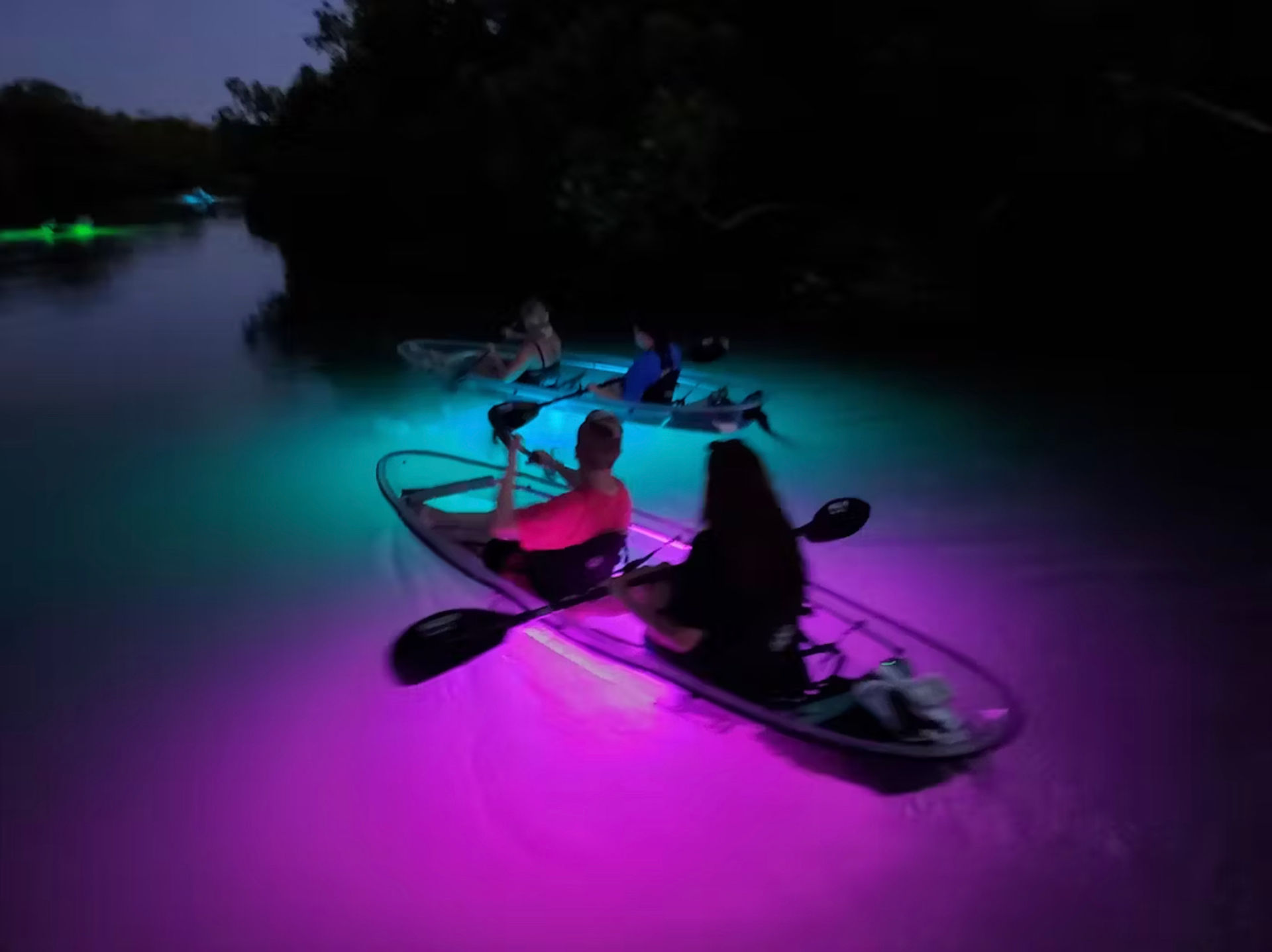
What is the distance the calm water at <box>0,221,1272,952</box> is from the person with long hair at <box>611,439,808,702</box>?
0.39 meters

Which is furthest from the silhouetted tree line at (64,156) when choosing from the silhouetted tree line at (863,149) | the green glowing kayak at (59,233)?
the silhouetted tree line at (863,149)

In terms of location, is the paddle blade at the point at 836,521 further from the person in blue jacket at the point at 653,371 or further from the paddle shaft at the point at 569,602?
the person in blue jacket at the point at 653,371

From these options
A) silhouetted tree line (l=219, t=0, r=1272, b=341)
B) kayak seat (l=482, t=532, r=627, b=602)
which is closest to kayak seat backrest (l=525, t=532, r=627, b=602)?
kayak seat (l=482, t=532, r=627, b=602)

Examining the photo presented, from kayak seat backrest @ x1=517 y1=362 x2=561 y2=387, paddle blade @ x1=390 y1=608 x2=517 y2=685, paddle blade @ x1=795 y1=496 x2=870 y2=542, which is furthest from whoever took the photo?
kayak seat backrest @ x1=517 y1=362 x2=561 y2=387

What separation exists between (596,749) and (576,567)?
1.96 ft

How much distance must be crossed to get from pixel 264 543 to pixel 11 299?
10.9m

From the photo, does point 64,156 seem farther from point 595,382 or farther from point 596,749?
point 596,749

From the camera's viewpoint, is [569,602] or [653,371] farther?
[653,371]

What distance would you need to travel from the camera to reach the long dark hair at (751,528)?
2.46 m

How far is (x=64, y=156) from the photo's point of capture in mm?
25844

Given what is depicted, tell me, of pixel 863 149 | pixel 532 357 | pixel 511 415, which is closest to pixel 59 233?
pixel 863 149

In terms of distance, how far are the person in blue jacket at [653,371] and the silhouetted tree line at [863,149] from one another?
14.1 ft

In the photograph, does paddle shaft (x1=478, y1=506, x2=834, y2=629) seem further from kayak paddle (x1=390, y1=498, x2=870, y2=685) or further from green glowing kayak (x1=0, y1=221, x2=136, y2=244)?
green glowing kayak (x1=0, y1=221, x2=136, y2=244)

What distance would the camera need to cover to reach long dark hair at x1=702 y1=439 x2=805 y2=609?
8.08 ft
